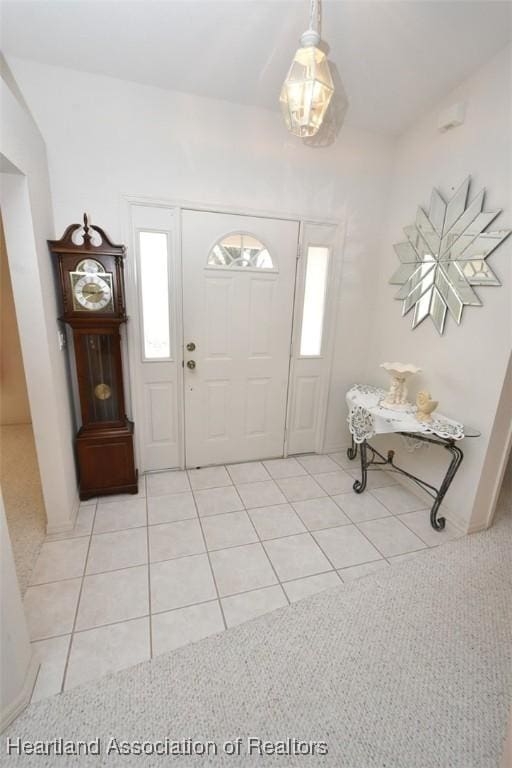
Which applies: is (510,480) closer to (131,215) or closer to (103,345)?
(103,345)

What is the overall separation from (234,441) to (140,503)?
902 millimetres

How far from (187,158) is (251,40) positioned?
71cm

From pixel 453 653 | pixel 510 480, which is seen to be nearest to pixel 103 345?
pixel 453 653

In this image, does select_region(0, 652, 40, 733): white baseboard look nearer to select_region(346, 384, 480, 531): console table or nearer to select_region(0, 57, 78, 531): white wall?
select_region(0, 57, 78, 531): white wall

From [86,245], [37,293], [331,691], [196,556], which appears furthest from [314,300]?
[331,691]

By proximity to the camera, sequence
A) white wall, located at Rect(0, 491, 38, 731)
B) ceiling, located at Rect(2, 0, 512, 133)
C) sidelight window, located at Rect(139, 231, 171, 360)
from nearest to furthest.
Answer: white wall, located at Rect(0, 491, 38, 731) < ceiling, located at Rect(2, 0, 512, 133) < sidelight window, located at Rect(139, 231, 171, 360)

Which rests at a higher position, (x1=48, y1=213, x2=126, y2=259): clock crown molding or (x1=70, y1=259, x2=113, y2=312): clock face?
(x1=48, y1=213, x2=126, y2=259): clock crown molding

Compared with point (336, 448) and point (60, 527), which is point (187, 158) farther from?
point (336, 448)

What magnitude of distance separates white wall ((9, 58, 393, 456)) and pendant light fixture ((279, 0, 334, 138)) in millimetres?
1085

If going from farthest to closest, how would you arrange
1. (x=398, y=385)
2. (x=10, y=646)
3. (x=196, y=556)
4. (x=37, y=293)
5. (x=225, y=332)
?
1. (x=225, y=332)
2. (x=398, y=385)
3. (x=196, y=556)
4. (x=37, y=293)
5. (x=10, y=646)

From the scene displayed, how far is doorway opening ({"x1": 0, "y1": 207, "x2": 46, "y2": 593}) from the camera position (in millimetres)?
1940

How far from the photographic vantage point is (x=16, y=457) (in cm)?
284

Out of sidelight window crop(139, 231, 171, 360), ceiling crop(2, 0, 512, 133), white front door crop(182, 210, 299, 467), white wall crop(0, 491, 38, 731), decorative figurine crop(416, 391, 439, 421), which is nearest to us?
white wall crop(0, 491, 38, 731)

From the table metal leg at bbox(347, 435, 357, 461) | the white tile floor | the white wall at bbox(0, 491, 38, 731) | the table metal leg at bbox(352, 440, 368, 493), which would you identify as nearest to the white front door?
the white tile floor
